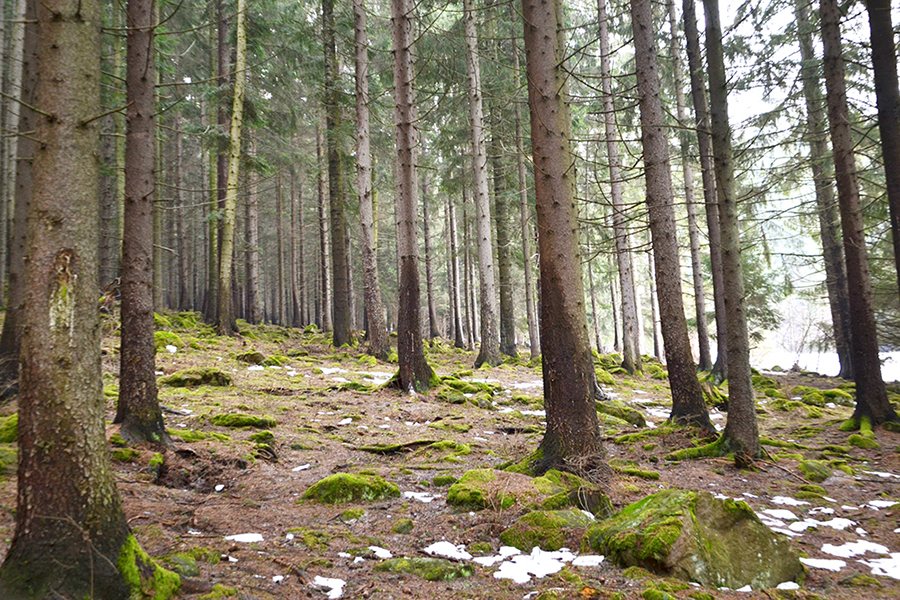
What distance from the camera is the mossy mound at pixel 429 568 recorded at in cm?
339

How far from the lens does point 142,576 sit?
2592 mm

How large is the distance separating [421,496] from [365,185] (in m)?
9.42

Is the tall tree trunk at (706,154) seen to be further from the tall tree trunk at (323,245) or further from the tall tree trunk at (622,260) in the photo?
the tall tree trunk at (323,245)

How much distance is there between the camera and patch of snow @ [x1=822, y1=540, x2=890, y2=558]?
3906 millimetres

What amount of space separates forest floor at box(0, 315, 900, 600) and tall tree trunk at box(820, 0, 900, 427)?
535 millimetres

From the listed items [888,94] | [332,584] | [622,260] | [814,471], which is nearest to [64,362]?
[332,584]

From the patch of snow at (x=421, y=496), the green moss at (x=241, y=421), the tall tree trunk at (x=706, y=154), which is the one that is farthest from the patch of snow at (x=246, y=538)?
the tall tree trunk at (x=706, y=154)

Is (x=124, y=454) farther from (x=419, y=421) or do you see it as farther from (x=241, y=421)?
(x=419, y=421)

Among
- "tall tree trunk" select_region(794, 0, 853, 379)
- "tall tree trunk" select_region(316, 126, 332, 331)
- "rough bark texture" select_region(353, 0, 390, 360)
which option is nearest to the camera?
"rough bark texture" select_region(353, 0, 390, 360)

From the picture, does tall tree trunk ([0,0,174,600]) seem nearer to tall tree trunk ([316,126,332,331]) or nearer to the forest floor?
the forest floor

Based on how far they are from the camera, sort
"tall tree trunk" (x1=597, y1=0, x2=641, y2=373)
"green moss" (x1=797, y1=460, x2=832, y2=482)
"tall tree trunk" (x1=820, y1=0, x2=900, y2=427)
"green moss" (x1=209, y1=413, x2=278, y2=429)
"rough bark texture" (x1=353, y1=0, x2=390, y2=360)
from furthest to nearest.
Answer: "tall tree trunk" (x1=597, y1=0, x2=641, y2=373)
"rough bark texture" (x1=353, y1=0, x2=390, y2=360)
"tall tree trunk" (x1=820, y1=0, x2=900, y2=427)
"green moss" (x1=209, y1=413, x2=278, y2=429)
"green moss" (x1=797, y1=460, x2=832, y2=482)

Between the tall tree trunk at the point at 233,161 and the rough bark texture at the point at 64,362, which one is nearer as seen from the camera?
the rough bark texture at the point at 64,362

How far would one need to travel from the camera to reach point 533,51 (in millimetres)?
5629

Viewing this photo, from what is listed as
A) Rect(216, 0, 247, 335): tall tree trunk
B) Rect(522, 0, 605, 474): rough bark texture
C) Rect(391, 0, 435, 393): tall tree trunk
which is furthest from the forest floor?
Rect(216, 0, 247, 335): tall tree trunk
